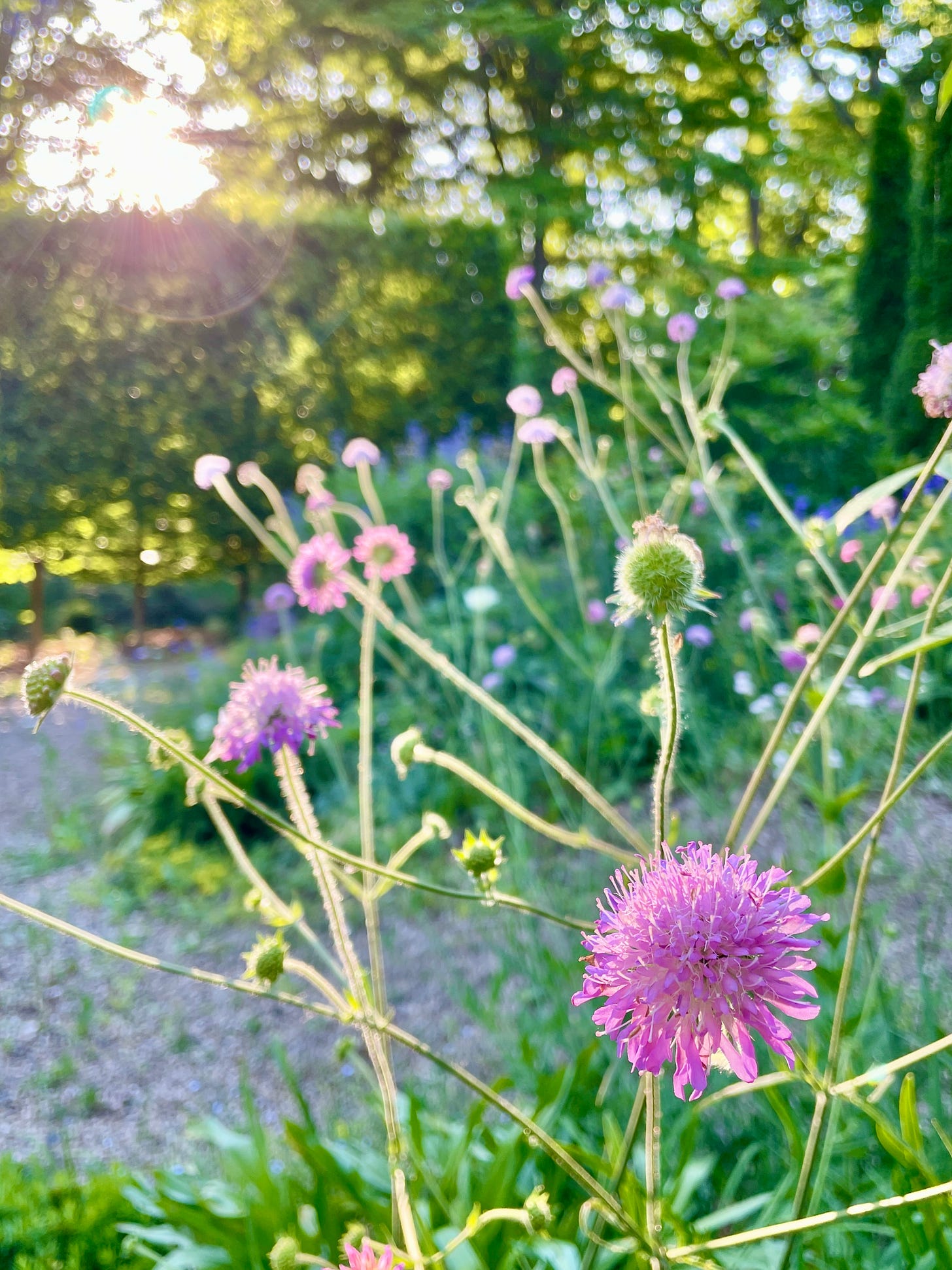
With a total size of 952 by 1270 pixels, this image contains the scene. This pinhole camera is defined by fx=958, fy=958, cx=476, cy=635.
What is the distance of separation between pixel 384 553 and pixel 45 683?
662mm

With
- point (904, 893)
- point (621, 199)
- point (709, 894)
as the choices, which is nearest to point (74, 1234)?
point (709, 894)

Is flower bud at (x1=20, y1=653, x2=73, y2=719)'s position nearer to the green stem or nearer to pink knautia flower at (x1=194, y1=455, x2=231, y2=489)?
the green stem

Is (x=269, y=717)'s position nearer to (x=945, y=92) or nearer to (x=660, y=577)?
(x=660, y=577)

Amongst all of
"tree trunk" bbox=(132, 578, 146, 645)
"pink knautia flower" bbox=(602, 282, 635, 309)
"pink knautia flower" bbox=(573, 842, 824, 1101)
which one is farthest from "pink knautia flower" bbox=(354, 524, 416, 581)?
"tree trunk" bbox=(132, 578, 146, 645)

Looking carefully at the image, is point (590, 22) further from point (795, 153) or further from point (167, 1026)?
point (167, 1026)

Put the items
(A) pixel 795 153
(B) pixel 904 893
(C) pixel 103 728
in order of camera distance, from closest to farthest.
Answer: (B) pixel 904 893, (C) pixel 103 728, (A) pixel 795 153

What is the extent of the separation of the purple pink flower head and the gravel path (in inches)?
37.6

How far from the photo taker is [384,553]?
1.45 metres

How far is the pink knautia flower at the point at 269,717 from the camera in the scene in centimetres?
104

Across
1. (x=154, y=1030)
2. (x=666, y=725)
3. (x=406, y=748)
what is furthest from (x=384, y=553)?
(x=154, y=1030)

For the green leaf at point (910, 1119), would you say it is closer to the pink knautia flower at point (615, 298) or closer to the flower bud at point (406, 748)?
the flower bud at point (406, 748)

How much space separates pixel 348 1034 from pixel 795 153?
36.3 ft

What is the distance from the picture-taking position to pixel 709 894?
677 mm

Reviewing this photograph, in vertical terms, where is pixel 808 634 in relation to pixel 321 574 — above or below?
below
